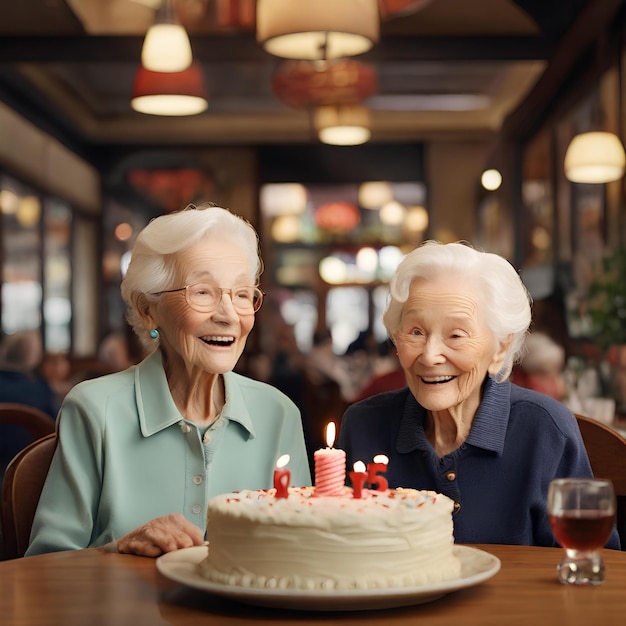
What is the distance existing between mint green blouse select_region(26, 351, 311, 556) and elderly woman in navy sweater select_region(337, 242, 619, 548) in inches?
11.7

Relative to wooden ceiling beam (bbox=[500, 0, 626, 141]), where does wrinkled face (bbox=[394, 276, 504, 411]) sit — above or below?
below

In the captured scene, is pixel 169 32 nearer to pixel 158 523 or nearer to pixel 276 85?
pixel 276 85

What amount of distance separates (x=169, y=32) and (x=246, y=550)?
4084 mm

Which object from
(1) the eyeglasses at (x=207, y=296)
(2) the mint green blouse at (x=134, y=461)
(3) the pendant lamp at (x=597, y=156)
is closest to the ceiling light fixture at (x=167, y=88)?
(3) the pendant lamp at (x=597, y=156)

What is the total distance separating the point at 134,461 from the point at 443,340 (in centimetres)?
63

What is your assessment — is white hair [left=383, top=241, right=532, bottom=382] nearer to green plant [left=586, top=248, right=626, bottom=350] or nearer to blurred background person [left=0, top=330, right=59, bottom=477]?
blurred background person [left=0, top=330, right=59, bottom=477]

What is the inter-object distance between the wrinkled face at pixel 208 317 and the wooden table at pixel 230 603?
23.6 inches

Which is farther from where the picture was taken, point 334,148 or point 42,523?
point 334,148

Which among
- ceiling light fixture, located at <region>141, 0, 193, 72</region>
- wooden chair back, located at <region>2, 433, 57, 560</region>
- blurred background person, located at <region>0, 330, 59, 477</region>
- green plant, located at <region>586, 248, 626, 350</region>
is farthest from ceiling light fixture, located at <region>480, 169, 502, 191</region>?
wooden chair back, located at <region>2, 433, 57, 560</region>

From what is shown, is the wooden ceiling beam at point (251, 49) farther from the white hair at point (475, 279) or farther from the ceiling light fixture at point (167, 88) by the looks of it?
the white hair at point (475, 279)

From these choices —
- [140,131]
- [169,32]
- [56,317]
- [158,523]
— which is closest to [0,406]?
[158,523]

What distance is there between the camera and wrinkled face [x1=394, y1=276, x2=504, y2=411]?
203cm

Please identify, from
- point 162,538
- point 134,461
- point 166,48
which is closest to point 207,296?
point 134,461

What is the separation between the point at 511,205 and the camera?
8.60 m
